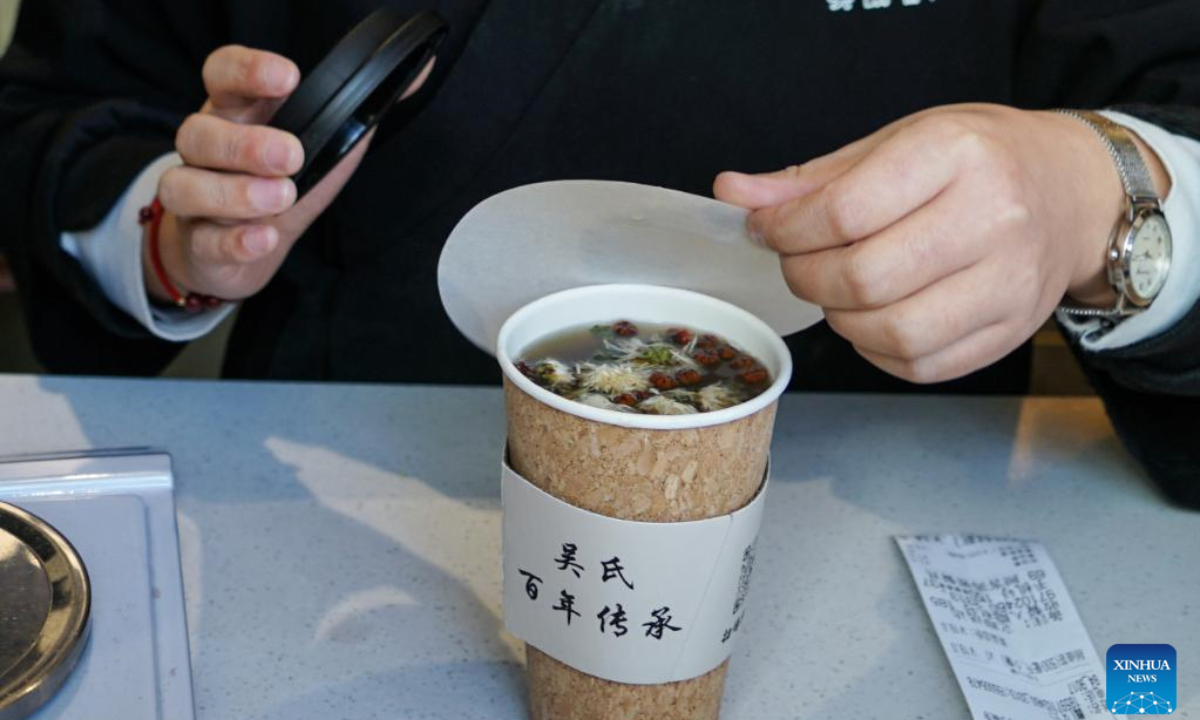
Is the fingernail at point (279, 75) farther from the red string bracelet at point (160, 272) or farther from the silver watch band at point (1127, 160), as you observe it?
the silver watch band at point (1127, 160)

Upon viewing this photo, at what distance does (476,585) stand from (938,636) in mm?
360

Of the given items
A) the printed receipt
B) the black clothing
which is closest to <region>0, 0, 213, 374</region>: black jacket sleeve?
the black clothing

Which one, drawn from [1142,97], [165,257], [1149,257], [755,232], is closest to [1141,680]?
[1149,257]

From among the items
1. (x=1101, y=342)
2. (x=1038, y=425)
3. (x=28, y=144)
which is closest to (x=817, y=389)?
(x=1038, y=425)

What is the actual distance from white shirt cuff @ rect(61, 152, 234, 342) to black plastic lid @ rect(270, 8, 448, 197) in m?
0.30

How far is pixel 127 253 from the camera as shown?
1.18m

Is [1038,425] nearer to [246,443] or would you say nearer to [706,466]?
[706,466]

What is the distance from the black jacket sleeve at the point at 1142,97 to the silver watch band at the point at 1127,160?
0.15 ft

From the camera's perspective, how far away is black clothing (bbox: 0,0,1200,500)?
115 centimetres

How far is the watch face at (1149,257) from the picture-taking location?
2.86ft

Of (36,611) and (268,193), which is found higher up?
(268,193)

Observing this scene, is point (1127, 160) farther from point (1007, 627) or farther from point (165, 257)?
point (165, 257)

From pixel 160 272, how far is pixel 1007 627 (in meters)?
0.89

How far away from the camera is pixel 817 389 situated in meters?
1.40
